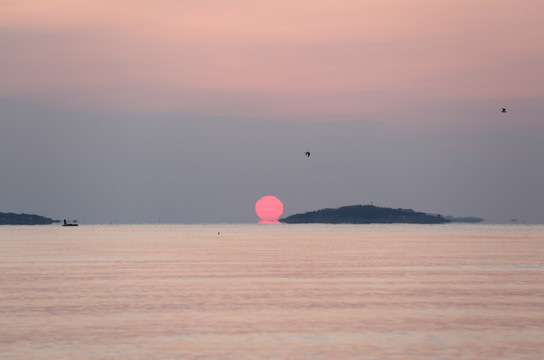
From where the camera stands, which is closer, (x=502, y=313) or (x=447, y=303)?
(x=502, y=313)

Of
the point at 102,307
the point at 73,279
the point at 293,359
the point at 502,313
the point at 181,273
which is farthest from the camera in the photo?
the point at 181,273

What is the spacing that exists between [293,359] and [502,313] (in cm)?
2022

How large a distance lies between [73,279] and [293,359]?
47368 mm

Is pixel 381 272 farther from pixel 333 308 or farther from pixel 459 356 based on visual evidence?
A: pixel 459 356

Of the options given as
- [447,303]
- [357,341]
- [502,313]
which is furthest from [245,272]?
[357,341]

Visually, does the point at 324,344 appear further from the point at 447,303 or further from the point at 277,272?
the point at 277,272

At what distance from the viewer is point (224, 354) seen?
36.5 meters

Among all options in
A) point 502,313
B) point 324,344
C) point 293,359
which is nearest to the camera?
point 293,359

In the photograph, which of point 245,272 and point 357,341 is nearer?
point 357,341

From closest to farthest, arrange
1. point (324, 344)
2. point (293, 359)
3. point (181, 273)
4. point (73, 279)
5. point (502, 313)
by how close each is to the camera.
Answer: point (293, 359) → point (324, 344) → point (502, 313) → point (73, 279) → point (181, 273)

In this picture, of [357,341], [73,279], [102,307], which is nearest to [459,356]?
[357,341]

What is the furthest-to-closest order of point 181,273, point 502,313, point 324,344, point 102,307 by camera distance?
point 181,273
point 102,307
point 502,313
point 324,344

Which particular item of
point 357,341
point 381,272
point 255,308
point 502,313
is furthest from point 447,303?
point 381,272

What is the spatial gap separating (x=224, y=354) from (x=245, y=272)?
52015 mm
